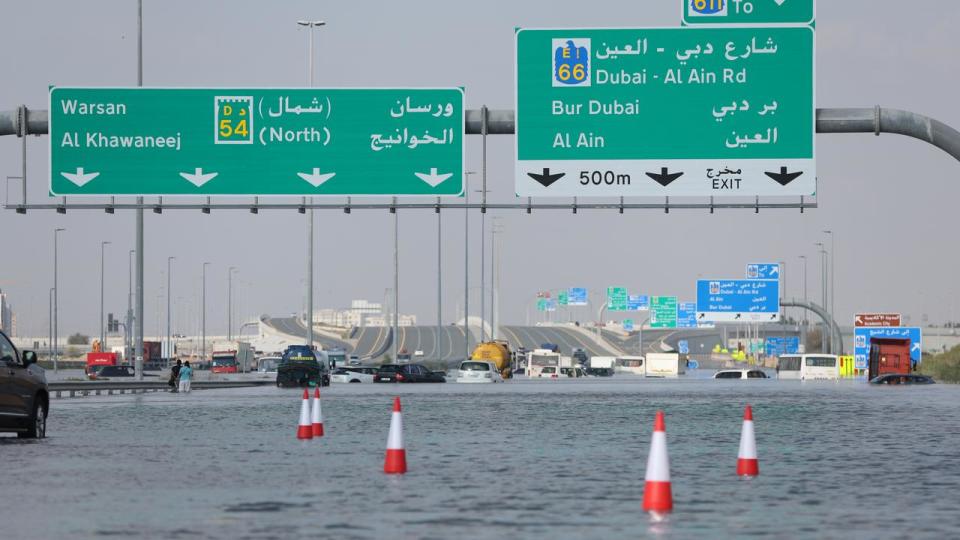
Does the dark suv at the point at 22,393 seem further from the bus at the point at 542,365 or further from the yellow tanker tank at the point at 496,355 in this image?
the bus at the point at 542,365

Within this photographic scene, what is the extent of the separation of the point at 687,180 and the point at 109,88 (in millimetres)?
12731

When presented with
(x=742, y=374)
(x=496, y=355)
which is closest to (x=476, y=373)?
(x=496, y=355)

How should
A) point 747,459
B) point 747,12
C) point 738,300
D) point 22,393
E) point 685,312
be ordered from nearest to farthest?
point 747,459
point 22,393
point 747,12
point 738,300
point 685,312

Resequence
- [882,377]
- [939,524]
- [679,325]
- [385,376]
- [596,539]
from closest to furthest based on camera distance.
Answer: [596,539], [939,524], [882,377], [385,376], [679,325]

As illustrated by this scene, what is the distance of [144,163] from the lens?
39062 millimetres

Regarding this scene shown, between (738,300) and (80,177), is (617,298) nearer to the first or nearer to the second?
(738,300)

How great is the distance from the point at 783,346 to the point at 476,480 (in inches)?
5393

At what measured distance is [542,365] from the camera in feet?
424

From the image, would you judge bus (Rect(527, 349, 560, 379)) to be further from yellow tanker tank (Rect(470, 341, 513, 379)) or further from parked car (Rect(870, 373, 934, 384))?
parked car (Rect(870, 373, 934, 384))

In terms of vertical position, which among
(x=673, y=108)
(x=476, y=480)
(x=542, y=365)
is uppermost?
(x=673, y=108)

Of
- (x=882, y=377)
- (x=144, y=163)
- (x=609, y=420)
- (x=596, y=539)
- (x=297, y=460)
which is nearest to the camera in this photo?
(x=596, y=539)

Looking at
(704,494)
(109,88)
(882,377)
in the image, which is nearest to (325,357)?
(882,377)

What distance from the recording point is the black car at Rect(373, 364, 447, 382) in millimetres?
83188

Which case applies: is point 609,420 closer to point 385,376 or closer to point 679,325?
Answer: point 385,376
